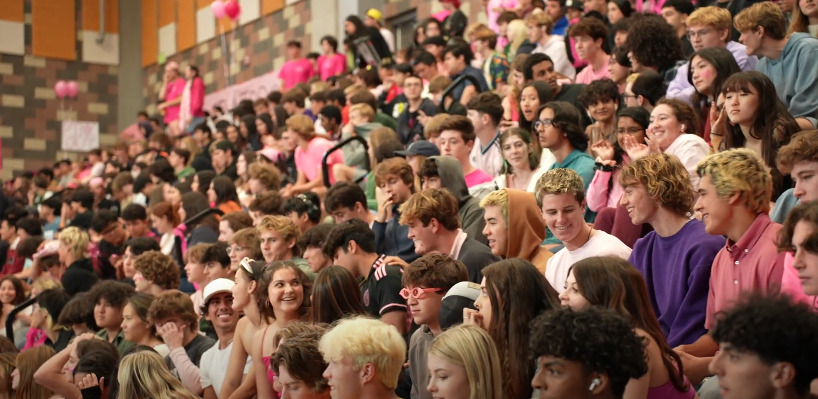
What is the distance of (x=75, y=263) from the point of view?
9.34 meters

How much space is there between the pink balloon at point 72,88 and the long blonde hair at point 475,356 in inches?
814

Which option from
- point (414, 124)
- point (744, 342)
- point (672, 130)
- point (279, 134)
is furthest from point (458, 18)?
point (744, 342)

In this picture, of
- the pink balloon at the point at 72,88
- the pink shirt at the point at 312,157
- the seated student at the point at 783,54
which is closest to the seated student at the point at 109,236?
the pink shirt at the point at 312,157

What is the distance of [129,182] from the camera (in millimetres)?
13875

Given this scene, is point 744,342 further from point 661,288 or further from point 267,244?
point 267,244

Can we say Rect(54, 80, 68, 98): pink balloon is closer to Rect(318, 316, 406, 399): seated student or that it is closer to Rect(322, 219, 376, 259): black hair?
Rect(322, 219, 376, 259): black hair

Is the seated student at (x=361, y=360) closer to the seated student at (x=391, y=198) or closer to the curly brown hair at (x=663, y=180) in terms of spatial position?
the curly brown hair at (x=663, y=180)

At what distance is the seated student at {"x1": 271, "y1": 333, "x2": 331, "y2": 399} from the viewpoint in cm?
472

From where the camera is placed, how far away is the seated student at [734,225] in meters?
4.20

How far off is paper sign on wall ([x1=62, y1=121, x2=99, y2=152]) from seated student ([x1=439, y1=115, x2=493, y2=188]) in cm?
1700

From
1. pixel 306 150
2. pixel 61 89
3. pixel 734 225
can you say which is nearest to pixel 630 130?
pixel 734 225

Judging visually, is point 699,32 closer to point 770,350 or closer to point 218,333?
point 218,333

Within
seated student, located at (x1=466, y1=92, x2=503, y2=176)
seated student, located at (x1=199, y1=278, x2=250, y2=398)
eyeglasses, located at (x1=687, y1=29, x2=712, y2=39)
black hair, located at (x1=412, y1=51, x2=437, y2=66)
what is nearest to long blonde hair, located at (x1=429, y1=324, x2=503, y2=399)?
seated student, located at (x1=199, y1=278, x2=250, y2=398)

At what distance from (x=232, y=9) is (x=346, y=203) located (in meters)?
14.8
